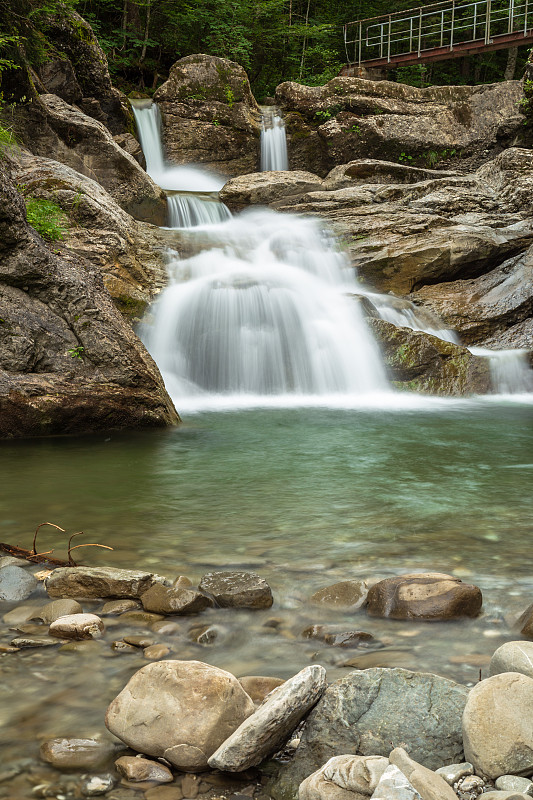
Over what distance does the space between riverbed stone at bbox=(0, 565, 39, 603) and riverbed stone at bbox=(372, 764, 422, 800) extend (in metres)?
1.87

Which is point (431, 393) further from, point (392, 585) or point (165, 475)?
point (392, 585)

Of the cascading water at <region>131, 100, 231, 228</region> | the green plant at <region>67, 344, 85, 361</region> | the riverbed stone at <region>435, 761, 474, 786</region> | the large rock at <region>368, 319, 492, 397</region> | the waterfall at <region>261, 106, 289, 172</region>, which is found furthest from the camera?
the waterfall at <region>261, 106, 289, 172</region>

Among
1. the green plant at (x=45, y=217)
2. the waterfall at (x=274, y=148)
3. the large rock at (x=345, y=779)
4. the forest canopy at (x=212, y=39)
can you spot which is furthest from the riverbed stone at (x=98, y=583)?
the forest canopy at (x=212, y=39)

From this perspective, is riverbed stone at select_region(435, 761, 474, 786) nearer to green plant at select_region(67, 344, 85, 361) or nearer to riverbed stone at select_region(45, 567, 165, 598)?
riverbed stone at select_region(45, 567, 165, 598)

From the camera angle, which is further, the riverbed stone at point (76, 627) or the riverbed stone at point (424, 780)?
the riverbed stone at point (76, 627)

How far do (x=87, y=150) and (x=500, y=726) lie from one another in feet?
41.9

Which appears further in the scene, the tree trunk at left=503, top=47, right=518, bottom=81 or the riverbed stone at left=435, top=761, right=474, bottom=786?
the tree trunk at left=503, top=47, right=518, bottom=81

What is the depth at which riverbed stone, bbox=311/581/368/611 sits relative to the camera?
2787 millimetres

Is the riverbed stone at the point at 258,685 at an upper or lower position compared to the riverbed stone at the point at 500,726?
lower

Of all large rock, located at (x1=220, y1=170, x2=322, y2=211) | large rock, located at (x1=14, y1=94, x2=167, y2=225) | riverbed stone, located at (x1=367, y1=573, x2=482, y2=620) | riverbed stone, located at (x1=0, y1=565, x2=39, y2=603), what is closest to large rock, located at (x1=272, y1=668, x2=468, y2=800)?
riverbed stone, located at (x1=367, y1=573, x2=482, y2=620)

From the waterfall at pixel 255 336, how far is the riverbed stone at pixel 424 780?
7498 mm

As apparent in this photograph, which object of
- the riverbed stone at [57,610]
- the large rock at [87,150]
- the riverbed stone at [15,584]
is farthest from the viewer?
the large rock at [87,150]

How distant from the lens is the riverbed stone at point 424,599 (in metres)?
2.65

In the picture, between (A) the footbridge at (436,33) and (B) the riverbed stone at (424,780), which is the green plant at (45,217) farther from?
(A) the footbridge at (436,33)
